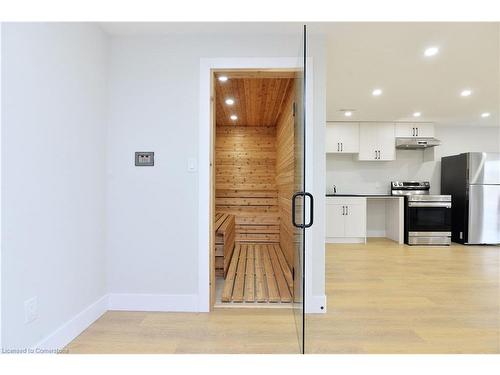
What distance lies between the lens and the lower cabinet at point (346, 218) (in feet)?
17.5

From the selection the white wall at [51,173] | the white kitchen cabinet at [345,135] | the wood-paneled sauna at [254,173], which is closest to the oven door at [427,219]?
the white kitchen cabinet at [345,135]

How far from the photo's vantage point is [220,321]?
221 cm

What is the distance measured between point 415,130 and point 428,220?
1747 mm

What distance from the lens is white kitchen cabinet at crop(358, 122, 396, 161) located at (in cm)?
561

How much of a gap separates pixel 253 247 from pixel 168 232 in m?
2.89

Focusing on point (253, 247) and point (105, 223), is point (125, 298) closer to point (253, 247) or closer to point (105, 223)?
point (105, 223)

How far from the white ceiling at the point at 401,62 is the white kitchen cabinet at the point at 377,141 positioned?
27.1 inches

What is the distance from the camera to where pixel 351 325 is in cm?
216

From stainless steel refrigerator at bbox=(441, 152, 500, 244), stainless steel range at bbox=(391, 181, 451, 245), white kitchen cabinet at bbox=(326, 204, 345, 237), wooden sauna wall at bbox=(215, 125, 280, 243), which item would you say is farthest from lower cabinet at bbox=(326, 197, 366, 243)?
stainless steel refrigerator at bbox=(441, 152, 500, 244)

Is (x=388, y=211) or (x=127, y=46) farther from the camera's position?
(x=388, y=211)

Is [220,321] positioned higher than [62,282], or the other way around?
[62,282]

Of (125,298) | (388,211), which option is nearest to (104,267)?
(125,298)

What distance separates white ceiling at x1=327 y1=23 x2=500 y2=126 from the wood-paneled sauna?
0.84 metres

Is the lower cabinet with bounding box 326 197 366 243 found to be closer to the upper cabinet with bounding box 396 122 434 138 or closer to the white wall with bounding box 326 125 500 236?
the white wall with bounding box 326 125 500 236
